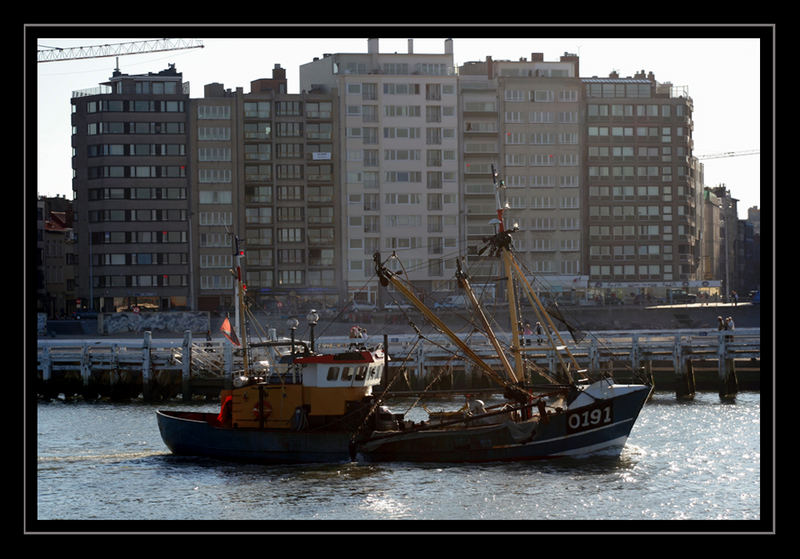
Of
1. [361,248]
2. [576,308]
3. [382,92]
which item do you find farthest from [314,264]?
[576,308]

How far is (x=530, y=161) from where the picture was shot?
162625mm

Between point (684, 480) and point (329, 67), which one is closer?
point (684, 480)

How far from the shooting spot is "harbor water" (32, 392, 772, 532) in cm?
3606

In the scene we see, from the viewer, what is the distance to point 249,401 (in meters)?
48.0

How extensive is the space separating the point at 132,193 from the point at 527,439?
119 metres

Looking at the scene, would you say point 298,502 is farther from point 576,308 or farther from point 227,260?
point 227,260

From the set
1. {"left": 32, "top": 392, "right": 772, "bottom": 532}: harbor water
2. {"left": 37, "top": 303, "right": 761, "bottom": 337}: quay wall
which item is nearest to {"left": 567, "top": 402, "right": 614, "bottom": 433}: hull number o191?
{"left": 32, "top": 392, "right": 772, "bottom": 532}: harbor water

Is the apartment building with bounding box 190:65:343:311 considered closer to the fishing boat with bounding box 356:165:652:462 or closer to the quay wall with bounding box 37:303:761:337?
the quay wall with bounding box 37:303:761:337

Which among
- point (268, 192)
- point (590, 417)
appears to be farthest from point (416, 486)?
point (268, 192)

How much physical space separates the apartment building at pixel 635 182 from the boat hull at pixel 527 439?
4665 inches

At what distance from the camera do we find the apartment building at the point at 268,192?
15575 cm

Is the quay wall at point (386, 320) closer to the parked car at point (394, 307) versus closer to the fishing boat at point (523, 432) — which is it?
the parked car at point (394, 307)

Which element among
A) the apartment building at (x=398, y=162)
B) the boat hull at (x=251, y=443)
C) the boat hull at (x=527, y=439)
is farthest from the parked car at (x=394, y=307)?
the boat hull at (x=527, y=439)
